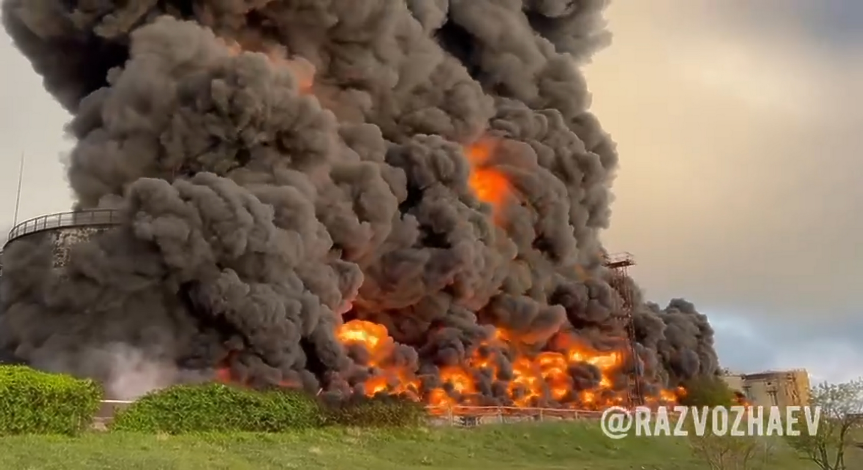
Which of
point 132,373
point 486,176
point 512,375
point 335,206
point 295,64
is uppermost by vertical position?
point 295,64

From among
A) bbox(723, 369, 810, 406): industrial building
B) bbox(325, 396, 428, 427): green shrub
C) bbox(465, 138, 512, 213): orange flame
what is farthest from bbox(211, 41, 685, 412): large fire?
bbox(723, 369, 810, 406): industrial building

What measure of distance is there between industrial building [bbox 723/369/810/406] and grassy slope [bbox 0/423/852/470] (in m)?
43.7

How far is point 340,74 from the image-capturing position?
160 ft

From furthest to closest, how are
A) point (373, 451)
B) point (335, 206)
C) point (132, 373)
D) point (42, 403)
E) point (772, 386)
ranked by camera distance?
point (772, 386) → point (335, 206) → point (132, 373) → point (373, 451) → point (42, 403)

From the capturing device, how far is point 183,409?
84.2 ft

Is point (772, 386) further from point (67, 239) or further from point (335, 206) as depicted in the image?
point (67, 239)

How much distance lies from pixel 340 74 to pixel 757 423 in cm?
3117

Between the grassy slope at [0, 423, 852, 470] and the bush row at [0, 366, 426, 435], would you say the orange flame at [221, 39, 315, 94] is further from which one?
the grassy slope at [0, 423, 852, 470]

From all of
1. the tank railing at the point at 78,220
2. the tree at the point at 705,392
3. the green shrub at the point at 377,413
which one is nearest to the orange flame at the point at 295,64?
the tank railing at the point at 78,220

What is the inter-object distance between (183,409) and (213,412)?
94cm

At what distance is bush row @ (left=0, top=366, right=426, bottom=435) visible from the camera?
21016mm

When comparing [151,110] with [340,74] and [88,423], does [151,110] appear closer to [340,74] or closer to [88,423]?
[340,74]

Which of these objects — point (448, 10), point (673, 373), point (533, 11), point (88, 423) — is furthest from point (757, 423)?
point (533, 11)

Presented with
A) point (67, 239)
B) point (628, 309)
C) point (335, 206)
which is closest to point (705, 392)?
point (628, 309)
